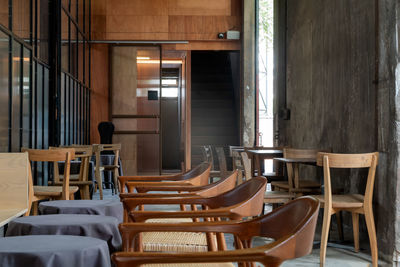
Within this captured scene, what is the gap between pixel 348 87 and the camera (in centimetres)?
529

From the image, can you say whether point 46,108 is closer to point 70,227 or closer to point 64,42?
point 64,42

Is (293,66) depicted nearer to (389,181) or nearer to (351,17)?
(351,17)

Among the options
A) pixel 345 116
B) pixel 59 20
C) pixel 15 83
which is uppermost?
pixel 59 20

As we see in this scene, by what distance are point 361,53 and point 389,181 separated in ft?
5.28

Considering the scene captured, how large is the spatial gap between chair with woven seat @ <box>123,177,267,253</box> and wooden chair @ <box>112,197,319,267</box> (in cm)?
19

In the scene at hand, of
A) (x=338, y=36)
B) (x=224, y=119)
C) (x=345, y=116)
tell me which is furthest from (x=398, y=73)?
(x=224, y=119)

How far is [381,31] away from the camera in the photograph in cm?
410

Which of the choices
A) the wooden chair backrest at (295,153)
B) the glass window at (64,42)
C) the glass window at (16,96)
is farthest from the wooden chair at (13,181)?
the glass window at (64,42)

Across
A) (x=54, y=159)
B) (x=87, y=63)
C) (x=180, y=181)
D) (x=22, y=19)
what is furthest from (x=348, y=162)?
(x=87, y=63)

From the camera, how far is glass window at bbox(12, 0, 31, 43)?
5.39 metres

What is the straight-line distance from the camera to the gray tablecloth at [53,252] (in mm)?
1666

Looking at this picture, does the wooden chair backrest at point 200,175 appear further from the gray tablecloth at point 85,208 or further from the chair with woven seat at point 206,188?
the gray tablecloth at point 85,208

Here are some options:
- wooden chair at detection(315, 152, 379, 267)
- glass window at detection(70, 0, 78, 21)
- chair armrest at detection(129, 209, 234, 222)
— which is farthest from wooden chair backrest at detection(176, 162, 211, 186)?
glass window at detection(70, 0, 78, 21)

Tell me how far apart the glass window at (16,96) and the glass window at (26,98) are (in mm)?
204
